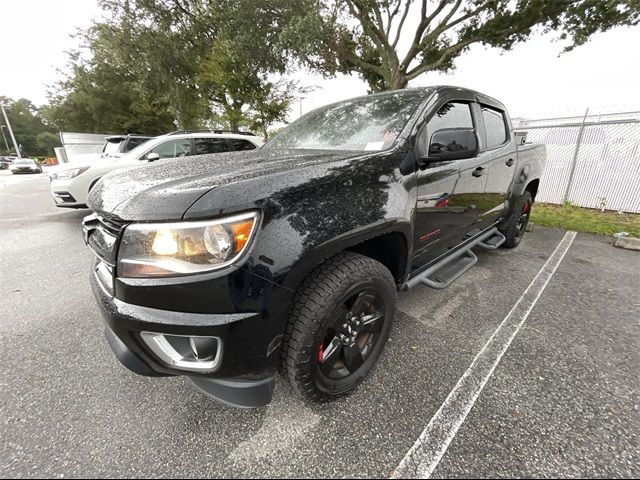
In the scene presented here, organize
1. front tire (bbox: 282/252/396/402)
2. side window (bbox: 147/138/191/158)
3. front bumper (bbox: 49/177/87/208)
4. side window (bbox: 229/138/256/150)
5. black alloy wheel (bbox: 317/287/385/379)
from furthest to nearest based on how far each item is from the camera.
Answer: side window (bbox: 229/138/256/150) → side window (bbox: 147/138/191/158) → front bumper (bbox: 49/177/87/208) → black alloy wheel (bbox: 317/287/385/379) → front tire (bbox: 282/252/396/402)

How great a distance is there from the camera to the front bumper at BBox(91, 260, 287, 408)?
108 centimetres

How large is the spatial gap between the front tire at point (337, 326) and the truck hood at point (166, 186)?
22.5 inches

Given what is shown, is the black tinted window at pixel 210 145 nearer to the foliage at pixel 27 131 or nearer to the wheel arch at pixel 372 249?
the wheel arch at pixel 372 249

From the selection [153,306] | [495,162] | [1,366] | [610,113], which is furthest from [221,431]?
[610,113]

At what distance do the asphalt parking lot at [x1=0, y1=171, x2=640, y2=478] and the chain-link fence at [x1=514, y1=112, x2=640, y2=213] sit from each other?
4985mm

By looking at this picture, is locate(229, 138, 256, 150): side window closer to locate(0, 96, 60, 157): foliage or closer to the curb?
the curb

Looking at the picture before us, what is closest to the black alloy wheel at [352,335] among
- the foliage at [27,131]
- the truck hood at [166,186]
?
the truck hood at [166,186]

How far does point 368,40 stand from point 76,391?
14877 mm

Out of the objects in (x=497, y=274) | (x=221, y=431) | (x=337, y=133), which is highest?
(x=337, y=133)

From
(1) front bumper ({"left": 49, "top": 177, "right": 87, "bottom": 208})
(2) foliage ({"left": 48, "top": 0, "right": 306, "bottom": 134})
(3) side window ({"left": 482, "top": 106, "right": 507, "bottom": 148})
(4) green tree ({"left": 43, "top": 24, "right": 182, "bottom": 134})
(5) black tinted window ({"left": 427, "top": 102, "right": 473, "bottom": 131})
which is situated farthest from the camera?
(4) green tree ({"left": 43, "top": 24, "right": 182, "bottom": 134})

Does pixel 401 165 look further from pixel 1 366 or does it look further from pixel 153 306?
pixel 1 366

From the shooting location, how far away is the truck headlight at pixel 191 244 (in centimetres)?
108

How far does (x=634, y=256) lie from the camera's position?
3.82 metres

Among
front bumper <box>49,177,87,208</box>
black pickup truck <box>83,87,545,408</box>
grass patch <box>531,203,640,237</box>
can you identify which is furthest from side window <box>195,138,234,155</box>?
grass patch <box>531,203,640,237</box>
